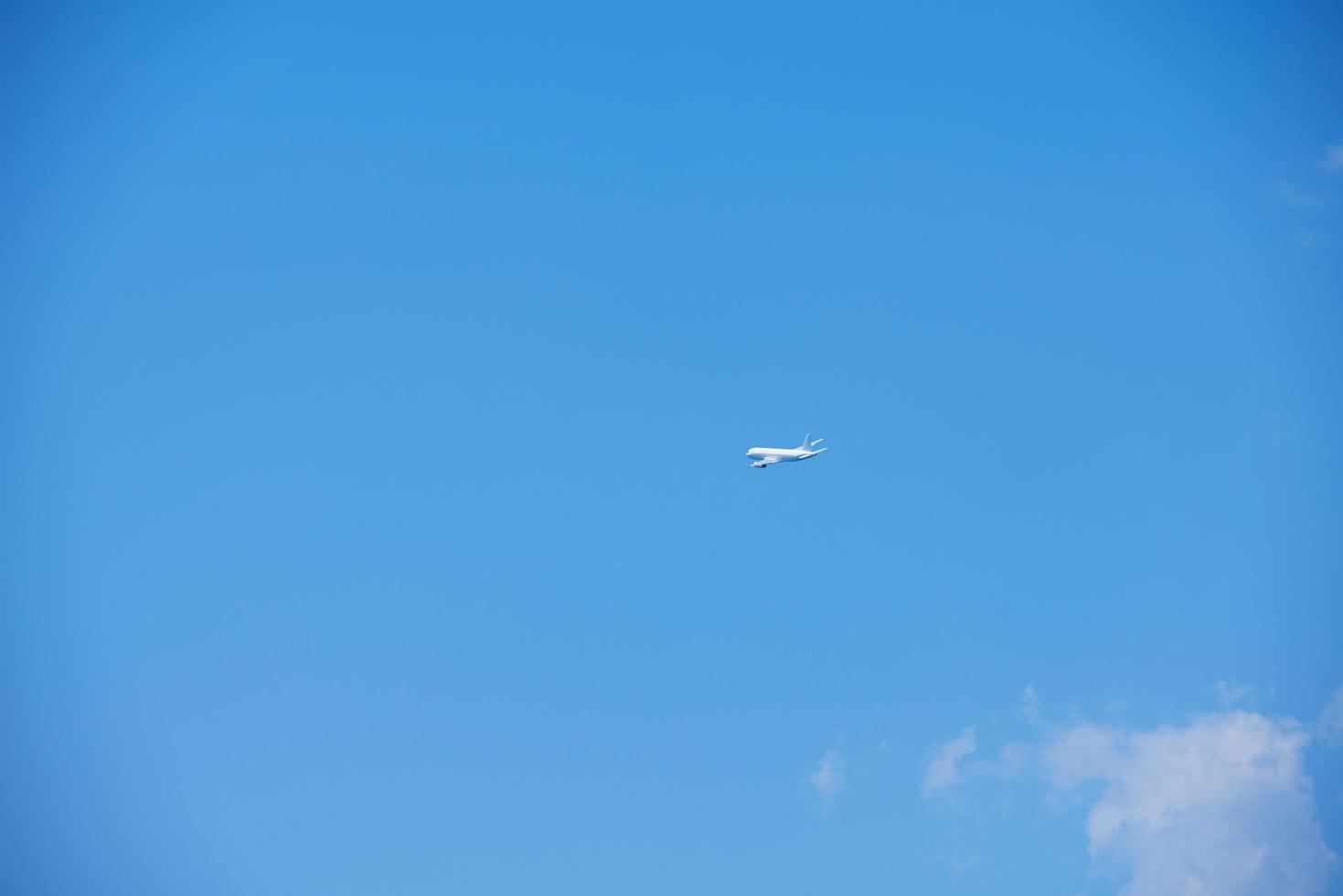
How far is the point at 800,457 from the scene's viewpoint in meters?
46.9
